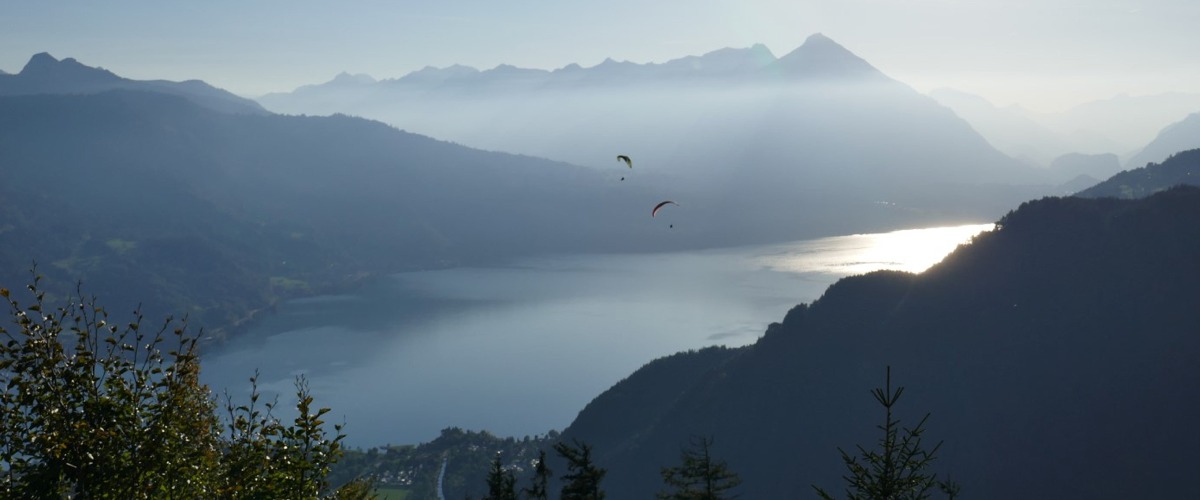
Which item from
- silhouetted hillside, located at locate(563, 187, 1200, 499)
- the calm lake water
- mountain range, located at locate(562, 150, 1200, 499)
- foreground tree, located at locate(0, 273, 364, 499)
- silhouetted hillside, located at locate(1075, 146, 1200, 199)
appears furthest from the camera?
silhouetted hillside, located at locate(1075, 146, 1200, 199)

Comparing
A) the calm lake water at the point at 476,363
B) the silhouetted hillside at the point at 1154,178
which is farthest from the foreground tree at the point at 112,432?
the silhouetted hillside at the point at 1154,178

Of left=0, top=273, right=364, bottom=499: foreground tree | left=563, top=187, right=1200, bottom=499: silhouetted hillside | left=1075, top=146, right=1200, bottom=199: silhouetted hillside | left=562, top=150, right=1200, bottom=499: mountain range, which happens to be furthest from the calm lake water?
left=0, top=273, right=364, bottom=499: foreground tree

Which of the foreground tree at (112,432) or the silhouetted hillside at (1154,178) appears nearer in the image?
the foreground tree at (112,432)

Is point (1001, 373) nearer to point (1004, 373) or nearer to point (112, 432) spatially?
point (1004, 373)

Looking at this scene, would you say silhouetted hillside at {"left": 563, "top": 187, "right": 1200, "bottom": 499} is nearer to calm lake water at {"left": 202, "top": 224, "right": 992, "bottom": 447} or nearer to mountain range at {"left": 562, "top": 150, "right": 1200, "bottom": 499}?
mountain range at {"left": 562, "top": 150, "right": 1200, "bottom": 499}

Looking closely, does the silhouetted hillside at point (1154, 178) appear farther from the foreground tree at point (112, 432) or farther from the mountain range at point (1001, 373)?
the foreground tree at point (112, 432)

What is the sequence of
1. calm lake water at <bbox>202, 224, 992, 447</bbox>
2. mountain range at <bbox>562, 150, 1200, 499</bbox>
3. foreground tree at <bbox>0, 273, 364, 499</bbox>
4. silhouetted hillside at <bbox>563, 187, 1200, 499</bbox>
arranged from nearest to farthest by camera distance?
foreground tree at <bbox>0, 273, 364, 499</bbox>
silhouetted hillside at <bbox>563, 187, 1200, 499</bbox>
mountain range at <bbox>562, 150, 1200, 499</bbox>
calm lake water at <bbox>202, 224, 992, 447</bbox>

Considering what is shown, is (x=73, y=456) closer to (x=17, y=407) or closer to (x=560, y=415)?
(x=17, y=407)
